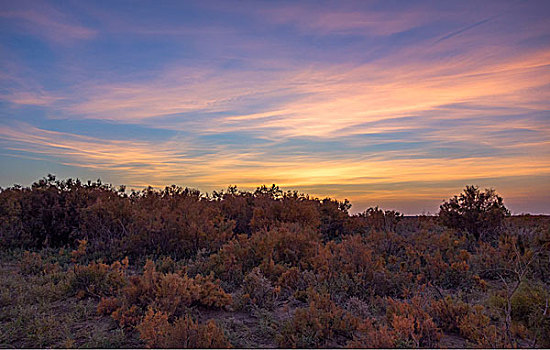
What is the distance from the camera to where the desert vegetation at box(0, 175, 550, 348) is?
17.9 ft

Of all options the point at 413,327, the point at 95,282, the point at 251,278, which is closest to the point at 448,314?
the point at 413,327

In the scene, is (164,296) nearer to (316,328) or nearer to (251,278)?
(251,278)

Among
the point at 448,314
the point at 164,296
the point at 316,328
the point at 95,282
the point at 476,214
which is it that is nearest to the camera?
the point at 316,328

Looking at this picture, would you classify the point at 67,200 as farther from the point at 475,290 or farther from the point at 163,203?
the point at 475,290

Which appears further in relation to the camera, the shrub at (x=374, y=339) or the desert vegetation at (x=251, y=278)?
→ the desert vegetation at (x=251, y=278)

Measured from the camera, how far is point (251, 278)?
719 cm

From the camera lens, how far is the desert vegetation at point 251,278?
5449 mm

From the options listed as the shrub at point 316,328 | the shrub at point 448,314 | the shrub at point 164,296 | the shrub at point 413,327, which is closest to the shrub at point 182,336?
the shrub at point 164,296

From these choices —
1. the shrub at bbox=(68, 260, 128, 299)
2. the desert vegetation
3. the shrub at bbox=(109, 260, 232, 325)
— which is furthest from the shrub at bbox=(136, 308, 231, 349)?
the shrub at bbox=(68, 260, 128, 299)

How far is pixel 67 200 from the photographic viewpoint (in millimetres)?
13562

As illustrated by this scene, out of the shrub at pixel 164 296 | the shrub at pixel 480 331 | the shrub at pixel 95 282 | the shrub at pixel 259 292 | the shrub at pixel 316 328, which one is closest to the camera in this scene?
the shrub at pixel 480 331

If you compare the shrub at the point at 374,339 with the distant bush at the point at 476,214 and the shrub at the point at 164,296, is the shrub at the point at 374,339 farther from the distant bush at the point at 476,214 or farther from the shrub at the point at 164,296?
the distant bush at the point at 476,214

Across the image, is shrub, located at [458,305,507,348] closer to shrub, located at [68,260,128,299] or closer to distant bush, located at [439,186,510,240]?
shrub, located at [68,260,128,299]

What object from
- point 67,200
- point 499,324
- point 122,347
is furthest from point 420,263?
point 67,200
